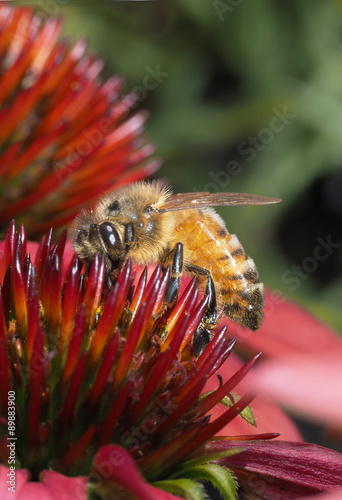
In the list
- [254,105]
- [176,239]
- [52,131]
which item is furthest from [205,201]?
[254,105]

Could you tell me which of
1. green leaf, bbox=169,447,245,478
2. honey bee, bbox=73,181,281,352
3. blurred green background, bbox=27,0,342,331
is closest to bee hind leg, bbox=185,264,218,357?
honey bee, bbox=73,181,281,352

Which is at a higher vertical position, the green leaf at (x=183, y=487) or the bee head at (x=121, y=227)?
the bee head at (x=121, y=227)

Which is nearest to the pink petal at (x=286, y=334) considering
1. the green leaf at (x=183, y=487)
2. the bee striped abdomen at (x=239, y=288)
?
the bee striped abdomen at (x=239, y=288)

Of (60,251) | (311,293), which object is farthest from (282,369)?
(311,293)

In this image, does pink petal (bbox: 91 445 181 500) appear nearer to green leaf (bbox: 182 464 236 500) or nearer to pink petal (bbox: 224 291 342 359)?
green leaf (bbox: 182 464 236 500)

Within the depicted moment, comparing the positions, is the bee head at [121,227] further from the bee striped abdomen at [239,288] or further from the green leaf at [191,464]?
the green leaf at [191,464]

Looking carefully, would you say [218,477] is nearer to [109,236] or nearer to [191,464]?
[191,464]
